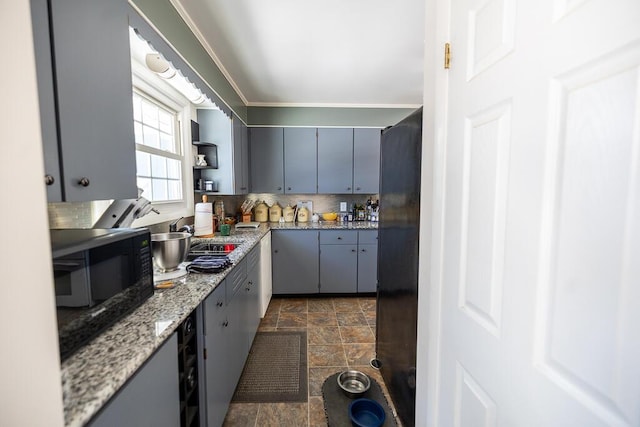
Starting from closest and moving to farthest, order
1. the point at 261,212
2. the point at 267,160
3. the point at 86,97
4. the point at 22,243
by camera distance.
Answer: the point at 22,243 < the point at 86,97 < the point at 267,160 < the point at 261,212

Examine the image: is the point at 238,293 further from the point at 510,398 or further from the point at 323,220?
the point at 323,220

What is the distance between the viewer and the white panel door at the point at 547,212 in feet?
1.27

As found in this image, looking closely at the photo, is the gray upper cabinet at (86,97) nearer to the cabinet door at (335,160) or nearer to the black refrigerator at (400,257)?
the black refrigerator at (400,257)

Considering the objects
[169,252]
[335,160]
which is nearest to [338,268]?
[335,160]

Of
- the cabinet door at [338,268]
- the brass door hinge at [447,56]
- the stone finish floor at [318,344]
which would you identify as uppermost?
the brass door hinge at [447,56]

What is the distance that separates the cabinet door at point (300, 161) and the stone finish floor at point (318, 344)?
1.49 meters

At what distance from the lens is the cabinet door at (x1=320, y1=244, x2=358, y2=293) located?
10.8 ft

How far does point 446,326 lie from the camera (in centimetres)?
87

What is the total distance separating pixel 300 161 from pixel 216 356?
261cm

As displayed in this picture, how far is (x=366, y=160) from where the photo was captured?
354 centimetres

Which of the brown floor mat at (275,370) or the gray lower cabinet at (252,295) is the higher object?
the gray lower cabinet at (252,295)

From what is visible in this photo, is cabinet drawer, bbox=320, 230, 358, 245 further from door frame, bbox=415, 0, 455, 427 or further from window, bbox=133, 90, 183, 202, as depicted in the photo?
door frame, bbox=415, 0, 455, 427

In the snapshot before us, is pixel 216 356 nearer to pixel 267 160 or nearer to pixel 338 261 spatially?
pixel 338 261

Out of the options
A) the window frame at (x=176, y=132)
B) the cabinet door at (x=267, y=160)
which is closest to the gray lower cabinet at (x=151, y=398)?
the window frame at (x=176, y=132)
